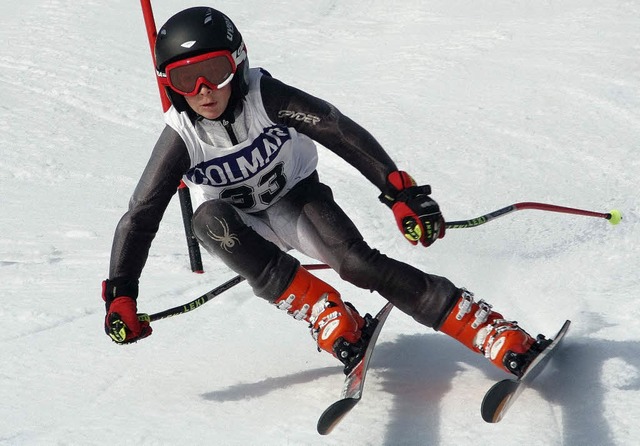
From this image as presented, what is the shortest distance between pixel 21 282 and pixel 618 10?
699 centimetres

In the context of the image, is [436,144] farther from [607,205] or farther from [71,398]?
[71,398]

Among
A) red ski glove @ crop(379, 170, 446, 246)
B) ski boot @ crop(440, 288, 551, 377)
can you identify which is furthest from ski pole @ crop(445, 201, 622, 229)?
ski boot @ crop(440, 288, 551, 377)

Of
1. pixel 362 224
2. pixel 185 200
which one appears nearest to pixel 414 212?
pixel 185 200

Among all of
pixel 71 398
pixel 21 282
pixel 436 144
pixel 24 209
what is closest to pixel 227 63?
pixel 71 398

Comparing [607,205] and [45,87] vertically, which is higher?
[607,205]

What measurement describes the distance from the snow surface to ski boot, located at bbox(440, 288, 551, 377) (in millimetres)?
160

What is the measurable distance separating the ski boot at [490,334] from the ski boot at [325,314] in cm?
34

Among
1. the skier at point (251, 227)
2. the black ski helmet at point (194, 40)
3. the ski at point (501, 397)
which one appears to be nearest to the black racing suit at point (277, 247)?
the skier at point (251, 227)

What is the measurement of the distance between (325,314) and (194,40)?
1133mm

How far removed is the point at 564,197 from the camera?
5766 mm

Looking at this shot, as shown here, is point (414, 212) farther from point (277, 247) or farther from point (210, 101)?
point (210, 101)

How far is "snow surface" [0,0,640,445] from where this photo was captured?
3172mm

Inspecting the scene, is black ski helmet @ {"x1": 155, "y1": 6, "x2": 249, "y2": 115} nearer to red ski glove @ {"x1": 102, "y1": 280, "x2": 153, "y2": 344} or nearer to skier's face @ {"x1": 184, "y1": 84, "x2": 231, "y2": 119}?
skier's face @ {"x1": 184, "y1": 84, "x2": 231, "y2": 119}

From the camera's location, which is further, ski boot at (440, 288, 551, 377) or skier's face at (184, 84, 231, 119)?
skier's face at (184, 84, 231, 119)
